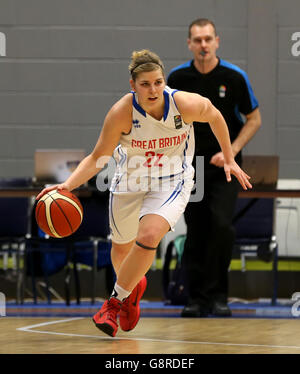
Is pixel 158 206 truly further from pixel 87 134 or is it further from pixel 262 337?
pixel 87 134

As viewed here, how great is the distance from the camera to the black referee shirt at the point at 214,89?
18.3ft

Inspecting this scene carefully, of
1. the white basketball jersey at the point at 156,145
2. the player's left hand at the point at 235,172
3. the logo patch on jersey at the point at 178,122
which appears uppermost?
the logo patch on jersey at the point at 178,122

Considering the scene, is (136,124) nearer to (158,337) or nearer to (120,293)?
(120,293)

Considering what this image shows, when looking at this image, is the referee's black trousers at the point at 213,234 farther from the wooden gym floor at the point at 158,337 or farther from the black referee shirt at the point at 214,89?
the wooden gym floor at the point at 158,337

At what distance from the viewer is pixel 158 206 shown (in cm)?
424

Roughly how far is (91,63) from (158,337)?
452 centimetres

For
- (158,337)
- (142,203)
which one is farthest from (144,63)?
(158,337)

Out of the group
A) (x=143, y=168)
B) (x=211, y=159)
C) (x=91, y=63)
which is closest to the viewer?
(x=143, y=168)

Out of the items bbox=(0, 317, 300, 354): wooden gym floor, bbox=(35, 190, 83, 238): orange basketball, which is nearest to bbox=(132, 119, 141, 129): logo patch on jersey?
bbox=(35, 190, 83, 238): orange basketball

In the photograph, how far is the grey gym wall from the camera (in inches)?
318

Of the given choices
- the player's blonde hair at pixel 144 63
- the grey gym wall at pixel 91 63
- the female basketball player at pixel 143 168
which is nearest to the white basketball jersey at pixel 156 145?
the female basketball player at pixel 143 168

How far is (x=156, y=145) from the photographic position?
4293mm

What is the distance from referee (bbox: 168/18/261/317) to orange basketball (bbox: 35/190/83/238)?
58.7 inches
